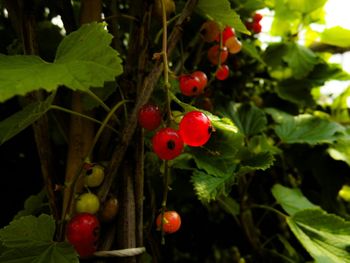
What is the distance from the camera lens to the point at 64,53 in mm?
442

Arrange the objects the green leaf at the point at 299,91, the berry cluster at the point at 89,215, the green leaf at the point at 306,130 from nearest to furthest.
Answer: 1. the berry cluster at the point at 89,215
2. the green leaf at the point at 306,130
3. the green leaf at the point at 299,91

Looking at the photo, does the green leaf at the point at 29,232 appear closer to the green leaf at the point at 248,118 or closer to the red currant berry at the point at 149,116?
the red currant berry at the point at 149,116

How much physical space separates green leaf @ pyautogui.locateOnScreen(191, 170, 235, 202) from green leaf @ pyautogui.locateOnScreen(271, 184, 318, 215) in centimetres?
24

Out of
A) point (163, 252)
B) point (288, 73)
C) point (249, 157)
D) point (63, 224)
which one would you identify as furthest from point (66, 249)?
point (288, 73)

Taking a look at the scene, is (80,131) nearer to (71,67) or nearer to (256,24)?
(71,67)

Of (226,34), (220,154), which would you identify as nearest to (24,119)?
(220,154)

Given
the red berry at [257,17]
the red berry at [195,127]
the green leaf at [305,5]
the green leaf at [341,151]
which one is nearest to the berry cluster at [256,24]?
Answer: the red berry at [257,17]

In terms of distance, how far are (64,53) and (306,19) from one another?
71 centimetres

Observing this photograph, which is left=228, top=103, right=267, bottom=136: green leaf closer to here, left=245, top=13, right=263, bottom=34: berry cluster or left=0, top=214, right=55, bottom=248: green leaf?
left=245, top=13, right=263, bottom=34: berry cluster

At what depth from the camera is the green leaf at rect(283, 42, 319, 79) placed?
884mm

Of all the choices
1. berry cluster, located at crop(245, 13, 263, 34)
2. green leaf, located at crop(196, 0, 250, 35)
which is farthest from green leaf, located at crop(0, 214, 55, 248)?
berry cluster, located at crop(245, 13, 263, 34)

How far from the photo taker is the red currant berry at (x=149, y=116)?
1.46 feet

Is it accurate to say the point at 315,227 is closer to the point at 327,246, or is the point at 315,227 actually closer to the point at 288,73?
the point at 327,246

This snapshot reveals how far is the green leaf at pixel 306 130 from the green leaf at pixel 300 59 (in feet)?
0.39
